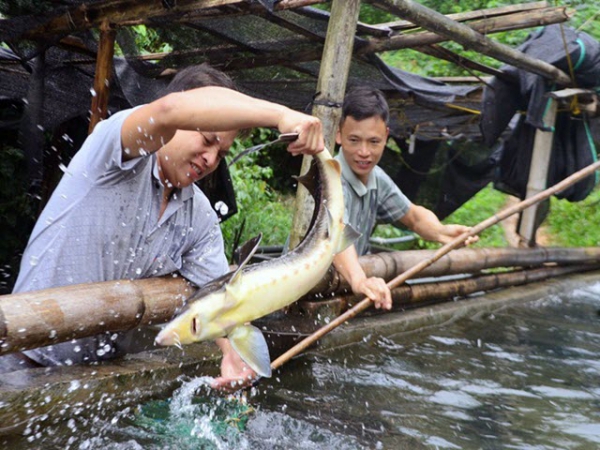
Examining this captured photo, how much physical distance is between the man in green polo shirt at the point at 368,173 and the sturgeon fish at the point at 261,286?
1874 mm

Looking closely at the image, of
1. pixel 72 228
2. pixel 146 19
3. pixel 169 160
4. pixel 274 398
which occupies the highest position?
pixel 146 19

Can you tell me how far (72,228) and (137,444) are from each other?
1.06m

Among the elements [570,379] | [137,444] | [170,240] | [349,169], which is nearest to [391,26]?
[349,169]

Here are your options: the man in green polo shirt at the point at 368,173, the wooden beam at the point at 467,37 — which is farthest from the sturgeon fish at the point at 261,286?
the wooden beam at the point at 467,37

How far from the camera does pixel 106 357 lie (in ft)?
Result: 13.4

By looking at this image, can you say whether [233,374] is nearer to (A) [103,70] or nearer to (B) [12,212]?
(A) [103,70]

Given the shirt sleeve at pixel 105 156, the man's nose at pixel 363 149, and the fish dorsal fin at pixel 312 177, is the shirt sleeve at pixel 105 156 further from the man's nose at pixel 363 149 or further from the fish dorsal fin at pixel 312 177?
the man's nose at pixel 363 149

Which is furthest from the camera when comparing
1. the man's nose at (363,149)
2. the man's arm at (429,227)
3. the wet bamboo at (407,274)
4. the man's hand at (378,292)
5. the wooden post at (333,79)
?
the man's nose at (363,149)

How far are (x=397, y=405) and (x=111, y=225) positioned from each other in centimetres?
215

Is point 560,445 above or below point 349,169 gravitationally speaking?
below

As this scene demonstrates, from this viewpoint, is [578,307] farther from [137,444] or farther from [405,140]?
[137,444]

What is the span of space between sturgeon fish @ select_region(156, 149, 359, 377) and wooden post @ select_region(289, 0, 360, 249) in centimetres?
197

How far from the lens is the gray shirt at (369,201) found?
215 inches

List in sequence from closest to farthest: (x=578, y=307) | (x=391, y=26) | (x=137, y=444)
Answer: (x=137, y=444)
(x=391, y=26)
(x=578, y=307)
